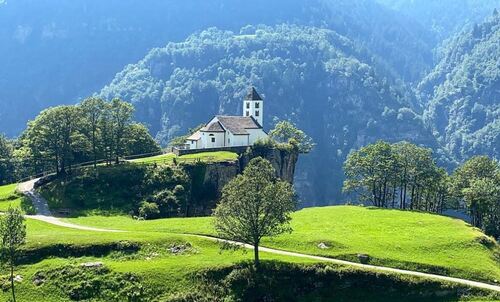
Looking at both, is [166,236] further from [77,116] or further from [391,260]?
[77,116]

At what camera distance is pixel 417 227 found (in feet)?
250

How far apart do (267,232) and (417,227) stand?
2494 cm

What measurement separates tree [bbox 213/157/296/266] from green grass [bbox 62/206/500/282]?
7142mm

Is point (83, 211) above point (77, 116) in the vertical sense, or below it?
below

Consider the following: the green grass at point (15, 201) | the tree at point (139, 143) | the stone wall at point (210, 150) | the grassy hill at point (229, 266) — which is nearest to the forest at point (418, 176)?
the stone wall at point (210, 150)

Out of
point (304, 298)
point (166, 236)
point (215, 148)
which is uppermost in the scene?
point (215, 148)

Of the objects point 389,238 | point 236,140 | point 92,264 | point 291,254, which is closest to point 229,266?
point 291,254

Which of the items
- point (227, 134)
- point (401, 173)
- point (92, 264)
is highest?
point (227, 134)

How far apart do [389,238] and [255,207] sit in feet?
61.9

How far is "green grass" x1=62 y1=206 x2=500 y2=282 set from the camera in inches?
2473

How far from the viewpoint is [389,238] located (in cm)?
7000

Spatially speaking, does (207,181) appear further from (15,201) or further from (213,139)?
(15,201)

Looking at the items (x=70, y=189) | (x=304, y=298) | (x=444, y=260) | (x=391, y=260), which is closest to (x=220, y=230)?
(x=304, y=298)

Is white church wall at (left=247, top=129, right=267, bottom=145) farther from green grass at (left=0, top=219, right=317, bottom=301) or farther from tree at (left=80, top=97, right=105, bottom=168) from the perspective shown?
green grass at (left=0, top=219, right=317, bottom=301)
